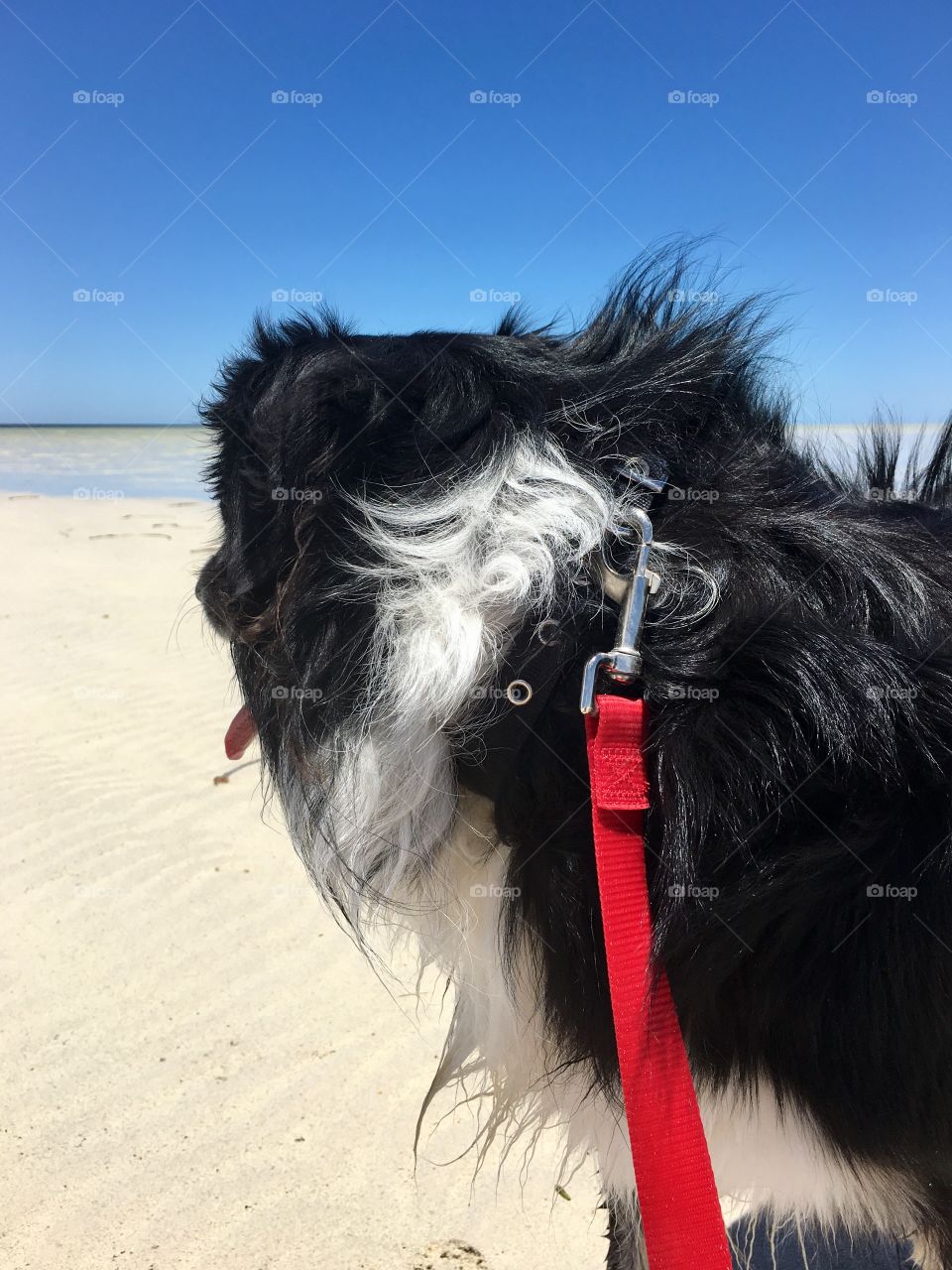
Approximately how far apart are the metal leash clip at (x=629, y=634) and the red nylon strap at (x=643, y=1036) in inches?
1.2

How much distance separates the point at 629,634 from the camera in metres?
1.12

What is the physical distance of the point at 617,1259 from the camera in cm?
182

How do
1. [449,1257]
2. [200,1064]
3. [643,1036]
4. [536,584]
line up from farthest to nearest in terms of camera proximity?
[200,1064] < [449,1257] < [536,584] < [643,1036]

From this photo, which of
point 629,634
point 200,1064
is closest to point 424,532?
point 629,634

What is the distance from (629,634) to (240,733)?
849mm

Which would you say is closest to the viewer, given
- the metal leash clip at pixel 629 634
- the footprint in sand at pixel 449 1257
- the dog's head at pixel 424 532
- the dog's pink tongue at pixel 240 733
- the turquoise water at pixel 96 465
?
the metal leash clip at pixel 629 634

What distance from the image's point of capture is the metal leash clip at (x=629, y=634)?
3.61ft

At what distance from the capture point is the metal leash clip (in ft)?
3.61

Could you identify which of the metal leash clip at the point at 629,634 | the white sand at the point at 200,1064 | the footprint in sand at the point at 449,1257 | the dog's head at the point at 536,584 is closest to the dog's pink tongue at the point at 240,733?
the dog's head at the point at 536,584

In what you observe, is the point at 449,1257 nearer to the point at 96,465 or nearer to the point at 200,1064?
the point at 200,1064

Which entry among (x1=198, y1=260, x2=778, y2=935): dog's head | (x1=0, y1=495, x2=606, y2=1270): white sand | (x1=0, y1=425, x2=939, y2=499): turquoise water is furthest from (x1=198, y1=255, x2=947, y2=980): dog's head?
(x1=0, y1=425, x2=939, y2=499): turquoise water

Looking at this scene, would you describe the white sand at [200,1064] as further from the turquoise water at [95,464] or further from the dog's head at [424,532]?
the turquoise water at [95,464]

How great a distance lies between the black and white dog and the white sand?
671mm

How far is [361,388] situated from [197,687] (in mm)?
4796
